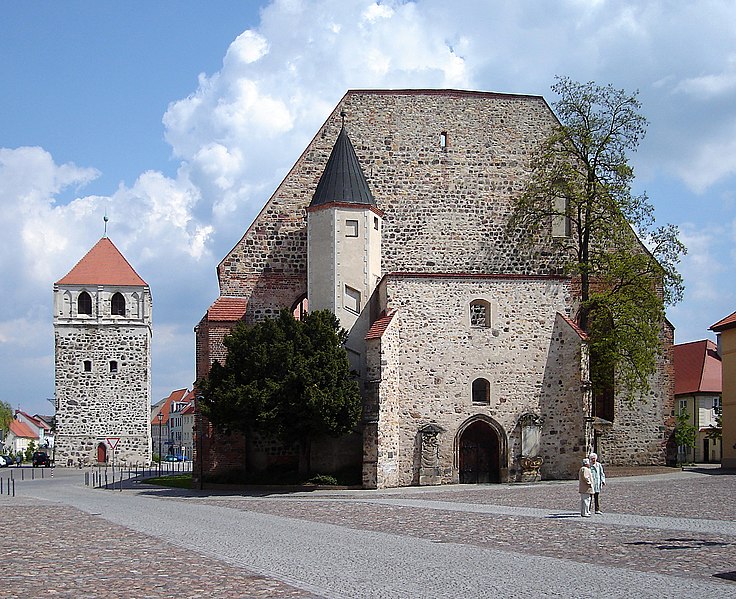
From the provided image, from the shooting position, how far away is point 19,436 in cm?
16025

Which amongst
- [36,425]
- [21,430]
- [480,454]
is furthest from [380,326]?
[36,425]

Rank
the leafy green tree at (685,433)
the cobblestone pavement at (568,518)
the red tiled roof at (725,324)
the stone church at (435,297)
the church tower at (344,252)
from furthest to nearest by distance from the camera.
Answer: the leafy green tree at (685,433)
the red tiled roof at (725,324)
the church tower at (344,252)
the stone church at (435,297)
the cobblestone pavement at (568,518)

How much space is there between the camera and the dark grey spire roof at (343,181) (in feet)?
124

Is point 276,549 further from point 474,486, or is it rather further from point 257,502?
point 474,486

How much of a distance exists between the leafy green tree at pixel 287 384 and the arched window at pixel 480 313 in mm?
4765

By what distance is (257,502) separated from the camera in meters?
29.0

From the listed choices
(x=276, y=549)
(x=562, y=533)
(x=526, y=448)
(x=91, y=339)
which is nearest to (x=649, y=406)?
(x=526, y=448)

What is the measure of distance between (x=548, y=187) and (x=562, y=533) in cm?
2179

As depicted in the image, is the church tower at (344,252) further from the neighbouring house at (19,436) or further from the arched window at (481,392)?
the neighbouring house at (19,436)

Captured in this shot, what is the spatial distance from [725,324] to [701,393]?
1690 cm

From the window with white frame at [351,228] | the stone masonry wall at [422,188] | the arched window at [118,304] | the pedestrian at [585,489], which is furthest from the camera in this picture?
the arched window at [118,304]

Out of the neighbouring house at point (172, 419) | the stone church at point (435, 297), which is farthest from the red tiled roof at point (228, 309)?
the neighbouring house at point (172, 419)

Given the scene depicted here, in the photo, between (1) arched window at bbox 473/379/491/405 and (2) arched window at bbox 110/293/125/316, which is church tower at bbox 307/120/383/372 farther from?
(2) arched window at bbox 110/293/125/316

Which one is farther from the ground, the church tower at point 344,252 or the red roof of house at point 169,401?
the church tower at point 344,252
